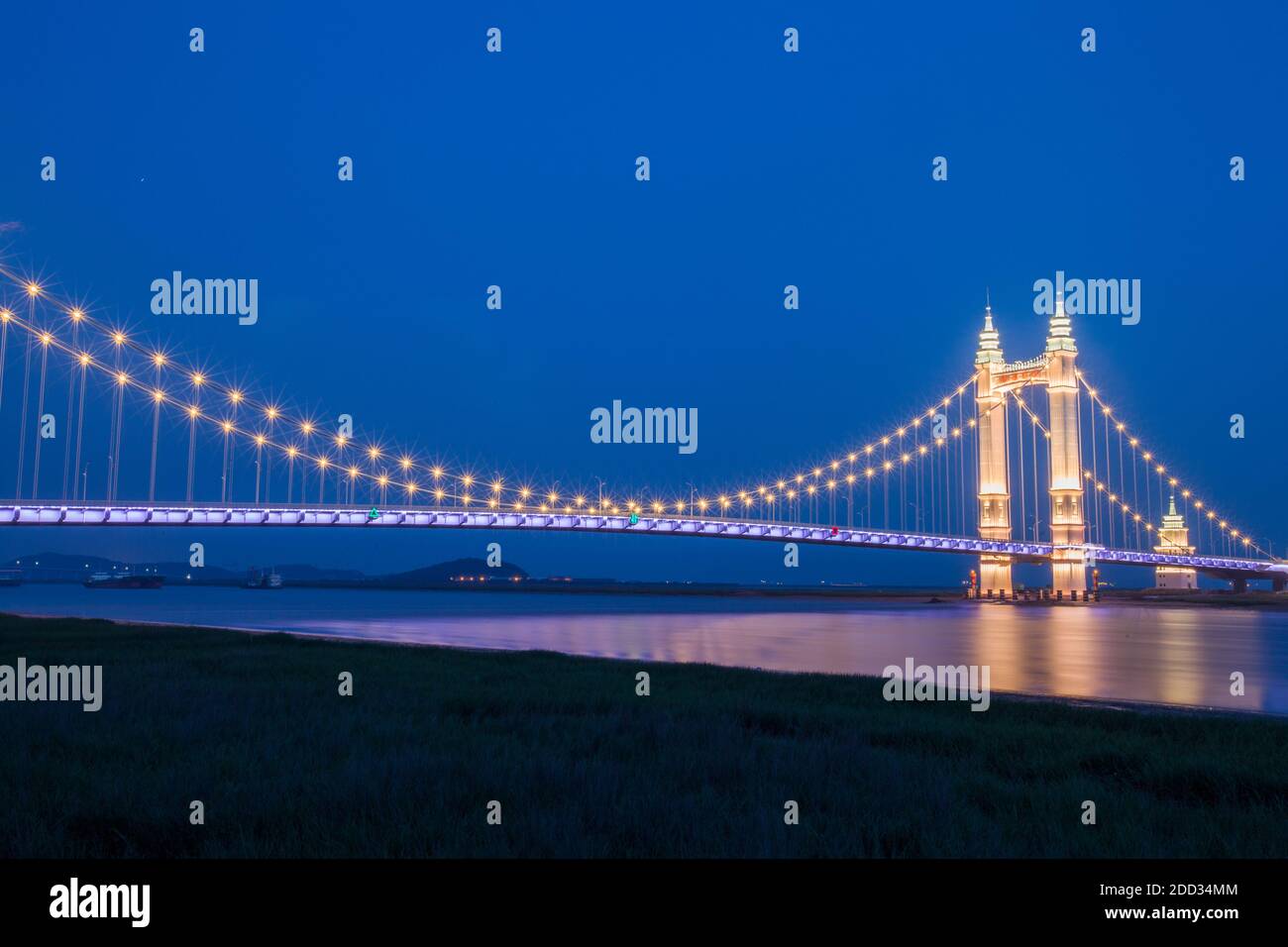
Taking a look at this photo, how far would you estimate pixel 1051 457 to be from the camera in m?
75.4

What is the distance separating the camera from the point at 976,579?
82.5m

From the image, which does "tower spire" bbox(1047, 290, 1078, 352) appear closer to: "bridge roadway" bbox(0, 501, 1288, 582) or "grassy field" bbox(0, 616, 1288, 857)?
"bridge roadway" bbox(0, 501, 1288, 582)

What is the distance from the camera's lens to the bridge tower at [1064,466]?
72000 mm

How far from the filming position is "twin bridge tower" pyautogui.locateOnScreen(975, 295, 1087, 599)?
72.4 meters

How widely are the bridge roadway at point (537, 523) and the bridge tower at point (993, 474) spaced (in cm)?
144

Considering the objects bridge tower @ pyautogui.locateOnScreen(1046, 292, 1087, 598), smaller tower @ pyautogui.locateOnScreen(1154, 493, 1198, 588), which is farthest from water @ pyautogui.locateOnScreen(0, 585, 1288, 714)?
smaller tower @ pyautogui.locateOnScreen(1154, 493, 1198, 588)

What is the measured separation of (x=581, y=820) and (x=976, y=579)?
81.8 meters

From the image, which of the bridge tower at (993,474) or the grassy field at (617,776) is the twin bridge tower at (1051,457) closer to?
the bridge tower at (993,474)

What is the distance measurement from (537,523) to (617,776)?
57151 millimetres

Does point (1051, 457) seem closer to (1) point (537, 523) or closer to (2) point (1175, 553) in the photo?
(2) point (1175, 553)

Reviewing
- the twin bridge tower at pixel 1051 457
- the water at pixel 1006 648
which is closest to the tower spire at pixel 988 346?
the twin bridge tower at pixel 1051 457

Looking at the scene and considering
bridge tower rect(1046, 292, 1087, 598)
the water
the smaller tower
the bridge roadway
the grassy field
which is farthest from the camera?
the smaller tower

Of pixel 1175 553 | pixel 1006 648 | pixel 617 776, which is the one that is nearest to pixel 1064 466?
pixel 1175 553
